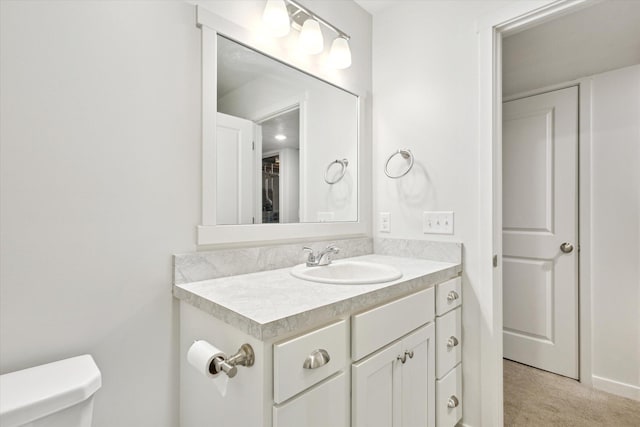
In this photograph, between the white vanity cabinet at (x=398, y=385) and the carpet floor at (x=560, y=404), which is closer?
the white vanity cabinet at (x=398, y=385)

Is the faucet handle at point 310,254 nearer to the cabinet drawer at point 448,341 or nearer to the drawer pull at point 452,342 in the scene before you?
the cabinet drawer at point 448,341

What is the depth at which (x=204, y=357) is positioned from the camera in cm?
82

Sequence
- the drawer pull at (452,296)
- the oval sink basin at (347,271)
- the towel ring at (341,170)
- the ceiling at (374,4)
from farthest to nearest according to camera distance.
Result: the ceiling at (374,4) < the towel ring at (341,170) < the drawer pull at (452,296) < the oval sink basin at (347,271)

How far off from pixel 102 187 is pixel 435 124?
5.08ft

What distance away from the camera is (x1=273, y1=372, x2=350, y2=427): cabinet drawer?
0.79 metres

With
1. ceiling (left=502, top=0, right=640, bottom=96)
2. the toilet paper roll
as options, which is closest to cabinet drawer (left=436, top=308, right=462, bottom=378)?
the toilet paper roll

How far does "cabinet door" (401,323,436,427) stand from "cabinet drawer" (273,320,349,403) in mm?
364

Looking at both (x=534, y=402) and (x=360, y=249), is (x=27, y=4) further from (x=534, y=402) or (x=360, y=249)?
(x=534, y=402)

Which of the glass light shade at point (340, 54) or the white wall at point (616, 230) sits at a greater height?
the glass light shade at point (340, 54)

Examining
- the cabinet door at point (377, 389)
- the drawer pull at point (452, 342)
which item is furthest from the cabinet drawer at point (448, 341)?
the cabinet door at point (377, 389)

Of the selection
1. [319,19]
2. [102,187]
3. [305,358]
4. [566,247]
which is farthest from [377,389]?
[566,247]

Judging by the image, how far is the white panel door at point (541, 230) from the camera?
6.81ft

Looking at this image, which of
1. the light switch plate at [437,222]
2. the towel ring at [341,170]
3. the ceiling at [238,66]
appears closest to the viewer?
the ceiling at [238,66]

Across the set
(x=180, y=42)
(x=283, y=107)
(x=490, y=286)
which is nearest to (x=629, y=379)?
(x=490, y=286)
